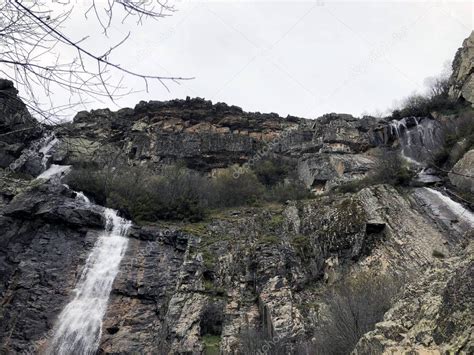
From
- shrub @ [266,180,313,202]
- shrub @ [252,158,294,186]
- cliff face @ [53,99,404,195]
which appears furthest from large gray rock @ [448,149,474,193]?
shrub @ [252,158,294,186]

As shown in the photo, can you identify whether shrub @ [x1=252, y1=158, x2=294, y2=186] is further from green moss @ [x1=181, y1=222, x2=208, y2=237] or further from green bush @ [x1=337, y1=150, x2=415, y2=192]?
green moss @ [x1=181, y1=222, x2=208, y2=237]

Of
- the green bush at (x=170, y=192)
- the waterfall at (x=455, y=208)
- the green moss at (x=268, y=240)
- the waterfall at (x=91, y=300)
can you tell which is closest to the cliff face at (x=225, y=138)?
the green bush at (x=170, y=192)

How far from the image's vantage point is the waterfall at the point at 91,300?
46.6ft

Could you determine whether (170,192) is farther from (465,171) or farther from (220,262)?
(465,171)

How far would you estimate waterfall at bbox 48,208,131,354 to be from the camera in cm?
1420

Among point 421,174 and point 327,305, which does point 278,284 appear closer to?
point 327,305

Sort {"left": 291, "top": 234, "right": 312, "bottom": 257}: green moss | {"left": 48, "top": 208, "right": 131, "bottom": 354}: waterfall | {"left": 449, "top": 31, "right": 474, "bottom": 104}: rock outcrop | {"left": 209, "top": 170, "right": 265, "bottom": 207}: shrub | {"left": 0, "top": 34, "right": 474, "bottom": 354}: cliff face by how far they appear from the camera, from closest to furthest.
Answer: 1. {"left": 0, "top": 34, "right": 474, "bottom": 354}: cliff face
2. {"left": 48, "top": 208, "right": 131, "bottom": 354}: waterfall
3. {"left": 291, "top": 234, "right": 312, "bottom": 257}: green moss
4. {"left": 209, "top": 170, "right": 265, "bottom": 207}: shrub
5. {"left": 449, "top": 31, "right": 474, "bottom": 104}: rock outcrop

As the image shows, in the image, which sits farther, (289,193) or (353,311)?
(289,193)

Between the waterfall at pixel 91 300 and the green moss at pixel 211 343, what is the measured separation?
4113 mm

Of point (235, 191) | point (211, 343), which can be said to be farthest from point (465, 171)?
point (211, 343)

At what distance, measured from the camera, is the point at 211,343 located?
532 inches

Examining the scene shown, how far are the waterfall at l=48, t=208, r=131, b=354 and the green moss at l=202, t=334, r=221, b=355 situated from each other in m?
4.11

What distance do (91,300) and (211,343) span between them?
18.8 ft

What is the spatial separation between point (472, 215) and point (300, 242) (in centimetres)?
798
